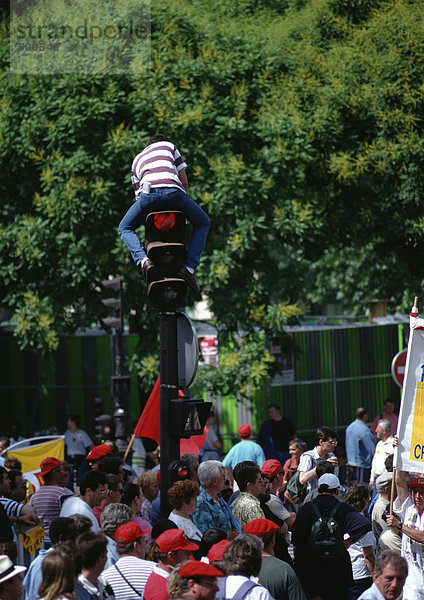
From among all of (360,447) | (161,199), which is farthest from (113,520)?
(360,447)

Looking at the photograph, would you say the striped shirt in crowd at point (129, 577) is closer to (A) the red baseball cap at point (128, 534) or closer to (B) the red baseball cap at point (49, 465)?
(A) the red baseball cap at point (128, 534)

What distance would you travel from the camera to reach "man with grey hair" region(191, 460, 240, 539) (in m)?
8.22

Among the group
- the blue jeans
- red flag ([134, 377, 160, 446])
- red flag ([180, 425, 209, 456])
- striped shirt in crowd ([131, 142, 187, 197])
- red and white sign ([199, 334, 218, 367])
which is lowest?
red flag ([180, 425, 209, 456])

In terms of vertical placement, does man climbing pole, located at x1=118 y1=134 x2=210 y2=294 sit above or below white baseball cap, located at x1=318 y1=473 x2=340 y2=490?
above

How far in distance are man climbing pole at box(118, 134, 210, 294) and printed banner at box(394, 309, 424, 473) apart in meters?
2.29

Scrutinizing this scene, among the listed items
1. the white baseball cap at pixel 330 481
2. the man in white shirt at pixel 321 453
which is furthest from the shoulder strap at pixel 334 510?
the man in white shirt at pixel 321 453

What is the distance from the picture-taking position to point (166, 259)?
745 centimetres

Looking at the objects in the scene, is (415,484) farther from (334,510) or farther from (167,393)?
(167,393)

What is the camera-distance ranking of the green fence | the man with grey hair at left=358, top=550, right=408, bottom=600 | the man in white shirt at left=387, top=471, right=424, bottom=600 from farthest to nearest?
the green fence < the man in white shirt at left=387, top=471, right=424, bottom=600 < the man with grey hair at left=358, top=550, right=408, bottom=600

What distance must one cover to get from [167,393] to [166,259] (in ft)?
3.39

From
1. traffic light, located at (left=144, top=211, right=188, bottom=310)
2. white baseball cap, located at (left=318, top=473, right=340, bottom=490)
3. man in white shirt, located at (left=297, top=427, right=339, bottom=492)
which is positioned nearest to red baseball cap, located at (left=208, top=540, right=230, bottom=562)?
white baseball cap, located at (left=318, top=473, right=340, bottom=490)

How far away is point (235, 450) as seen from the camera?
41.4 ft

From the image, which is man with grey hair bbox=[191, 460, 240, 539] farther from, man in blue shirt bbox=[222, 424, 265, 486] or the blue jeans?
man in blue shirt bbox=[222, 424, 265, 486]

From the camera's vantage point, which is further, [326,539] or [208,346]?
[208,346]
